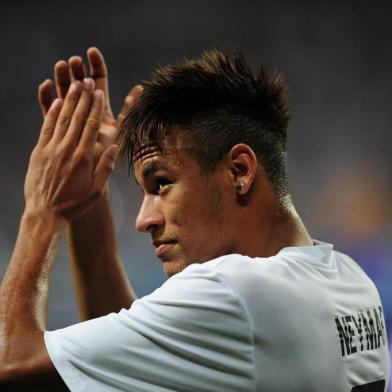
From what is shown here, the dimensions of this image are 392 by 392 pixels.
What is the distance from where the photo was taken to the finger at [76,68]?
2.01 m

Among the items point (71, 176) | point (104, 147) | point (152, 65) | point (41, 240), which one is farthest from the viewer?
point (152, 65)

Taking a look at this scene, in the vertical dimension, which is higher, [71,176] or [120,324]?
[71,176]

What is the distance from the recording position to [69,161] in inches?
69.7

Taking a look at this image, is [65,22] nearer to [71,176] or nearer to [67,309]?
[67,309]

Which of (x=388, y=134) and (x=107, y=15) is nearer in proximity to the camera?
(x=388, y=134)

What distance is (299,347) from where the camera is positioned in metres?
1.40

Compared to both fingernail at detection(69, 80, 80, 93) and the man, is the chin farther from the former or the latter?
fingernail at detection(69, 80, 80, 93)

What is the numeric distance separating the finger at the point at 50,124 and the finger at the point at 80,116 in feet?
0.22

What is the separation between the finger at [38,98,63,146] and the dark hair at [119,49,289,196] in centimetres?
20

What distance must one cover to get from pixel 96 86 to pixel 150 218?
65 cm

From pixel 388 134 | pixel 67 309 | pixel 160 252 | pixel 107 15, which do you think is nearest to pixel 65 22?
pixel 107 15

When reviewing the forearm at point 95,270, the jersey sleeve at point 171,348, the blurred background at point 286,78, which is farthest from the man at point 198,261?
the blurred background at point 286,78

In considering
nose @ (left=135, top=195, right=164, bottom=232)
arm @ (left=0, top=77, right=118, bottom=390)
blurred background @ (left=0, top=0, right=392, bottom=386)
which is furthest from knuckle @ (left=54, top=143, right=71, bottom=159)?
blurred background @ (left=0, top=0, right=392, bottom=386)

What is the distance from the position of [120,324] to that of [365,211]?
4.69 m
